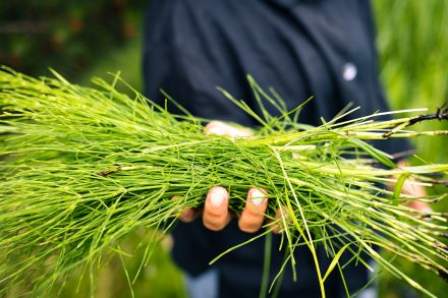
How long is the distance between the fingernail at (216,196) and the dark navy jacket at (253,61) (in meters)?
0.33

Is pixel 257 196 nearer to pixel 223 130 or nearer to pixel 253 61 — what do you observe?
pixel 223 130

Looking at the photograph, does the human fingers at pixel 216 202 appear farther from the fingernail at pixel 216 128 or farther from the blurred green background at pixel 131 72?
the blurred green background at pixel 131 72

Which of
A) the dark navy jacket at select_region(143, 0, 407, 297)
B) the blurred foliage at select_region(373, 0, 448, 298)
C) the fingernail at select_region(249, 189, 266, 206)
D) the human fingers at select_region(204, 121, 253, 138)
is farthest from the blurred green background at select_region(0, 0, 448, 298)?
the fingernail at select_region(249, 189, 266, 206)

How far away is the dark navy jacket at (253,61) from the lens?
107 cm

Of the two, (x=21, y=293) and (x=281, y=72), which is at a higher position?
(x=281, y=72)

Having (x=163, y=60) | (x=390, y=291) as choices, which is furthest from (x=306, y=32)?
(x=390, y=291)

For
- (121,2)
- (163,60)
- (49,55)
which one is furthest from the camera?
(121,2)

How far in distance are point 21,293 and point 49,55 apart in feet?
5.61

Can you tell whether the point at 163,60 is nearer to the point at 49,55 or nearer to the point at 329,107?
the point at 329,107

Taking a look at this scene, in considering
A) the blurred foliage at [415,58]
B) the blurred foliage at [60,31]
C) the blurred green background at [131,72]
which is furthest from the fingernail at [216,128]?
the blurred foliage at [60,31]

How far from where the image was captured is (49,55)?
2195 mm

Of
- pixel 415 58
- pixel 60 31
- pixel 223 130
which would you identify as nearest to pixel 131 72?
pixel 60 31

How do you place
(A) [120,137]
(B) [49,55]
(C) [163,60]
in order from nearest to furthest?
(A) [120,137] < (C) [163,60] < (B) [49,55]

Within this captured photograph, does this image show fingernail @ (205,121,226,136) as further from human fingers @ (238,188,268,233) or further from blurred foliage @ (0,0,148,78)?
blurred foliage @ (0,0,148,78)
